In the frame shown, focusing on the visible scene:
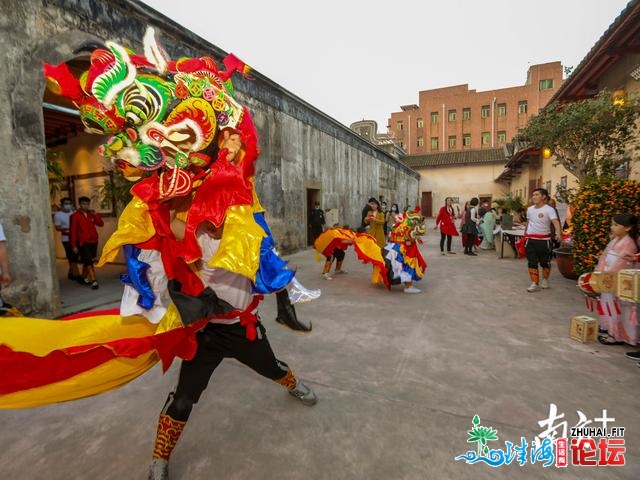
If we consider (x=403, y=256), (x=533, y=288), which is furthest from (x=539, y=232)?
(x=403, y=256)

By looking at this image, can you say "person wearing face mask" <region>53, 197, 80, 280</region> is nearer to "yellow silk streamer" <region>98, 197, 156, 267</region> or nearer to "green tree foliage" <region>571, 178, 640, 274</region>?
"yellow silk streamer" <region>98, 197, 156, 267</region>

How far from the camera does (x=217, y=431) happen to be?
7.04 ft

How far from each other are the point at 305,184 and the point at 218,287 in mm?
9100

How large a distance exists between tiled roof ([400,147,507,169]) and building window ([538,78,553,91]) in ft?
32.9

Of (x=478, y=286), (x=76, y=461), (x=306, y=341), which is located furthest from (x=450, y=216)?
(x=76, y=461)

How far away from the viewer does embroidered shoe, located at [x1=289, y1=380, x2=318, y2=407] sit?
2.38 m

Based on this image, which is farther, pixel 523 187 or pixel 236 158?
pixel 523 187

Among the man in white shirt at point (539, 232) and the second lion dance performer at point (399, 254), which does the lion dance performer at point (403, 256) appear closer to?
the second lion dance performer at point (399, 254)

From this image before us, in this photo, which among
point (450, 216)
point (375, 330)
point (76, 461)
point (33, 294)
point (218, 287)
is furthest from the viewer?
point (450, 216)

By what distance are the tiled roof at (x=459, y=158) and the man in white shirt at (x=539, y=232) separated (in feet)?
82.1

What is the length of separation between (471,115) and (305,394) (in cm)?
3921

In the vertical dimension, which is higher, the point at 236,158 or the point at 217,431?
the point at 236,158

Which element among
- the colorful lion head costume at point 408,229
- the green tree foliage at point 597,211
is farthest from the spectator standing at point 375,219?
the green tree foliage at point 597,211

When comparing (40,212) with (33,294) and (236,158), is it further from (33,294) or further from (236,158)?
(236,158)
